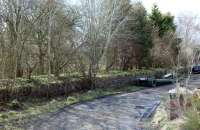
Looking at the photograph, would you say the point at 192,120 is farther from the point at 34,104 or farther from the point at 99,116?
the point at 34,104

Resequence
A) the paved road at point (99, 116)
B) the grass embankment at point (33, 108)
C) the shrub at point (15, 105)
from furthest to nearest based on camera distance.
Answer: the shrub at point (15, 105) < the grass embankment at point (33, 108) < the paved road at point (99, 116)

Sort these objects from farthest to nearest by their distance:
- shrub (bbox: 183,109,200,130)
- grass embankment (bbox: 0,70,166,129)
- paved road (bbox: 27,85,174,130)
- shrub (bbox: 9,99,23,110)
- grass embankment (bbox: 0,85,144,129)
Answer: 1. shrub (bbox: 9,99,23,110)
2. grass embankment (bbox: 0,70,166,129)
3. grass embankment (bbox: 0,85,144,129)
4. paved road (bbox: 27,85,174,130)
5. shrub (bbox: 183,109,200,130)

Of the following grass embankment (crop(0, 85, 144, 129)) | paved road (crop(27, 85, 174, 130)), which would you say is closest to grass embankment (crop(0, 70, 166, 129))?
grass embankment (crop(0, 85, 144, 129))

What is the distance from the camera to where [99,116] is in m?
12.6

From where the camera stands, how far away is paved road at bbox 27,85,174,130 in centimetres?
1066

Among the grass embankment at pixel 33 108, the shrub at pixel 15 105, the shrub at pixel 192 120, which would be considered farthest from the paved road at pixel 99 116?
the shrub at pixel 192 120

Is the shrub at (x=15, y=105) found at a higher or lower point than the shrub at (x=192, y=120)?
lower

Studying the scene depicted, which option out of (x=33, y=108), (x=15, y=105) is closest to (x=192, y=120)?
(x=33, y=108)

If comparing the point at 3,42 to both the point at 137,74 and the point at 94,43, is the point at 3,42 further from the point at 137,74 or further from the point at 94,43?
the point at 137,74

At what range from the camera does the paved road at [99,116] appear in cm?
1066

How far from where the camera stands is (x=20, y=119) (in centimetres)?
1159

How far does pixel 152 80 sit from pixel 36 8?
12373 millimetres

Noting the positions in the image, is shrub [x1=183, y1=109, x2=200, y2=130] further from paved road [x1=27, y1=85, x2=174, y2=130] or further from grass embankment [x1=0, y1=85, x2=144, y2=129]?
grass embankment [x1=0, y1=85, x2=144, y2=129]

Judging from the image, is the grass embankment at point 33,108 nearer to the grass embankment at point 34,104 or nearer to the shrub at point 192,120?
the grass embankment at point 34,104
